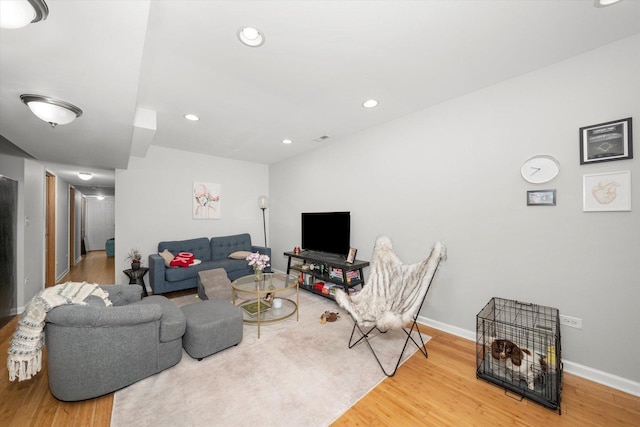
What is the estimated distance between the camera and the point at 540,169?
2184 millimetres

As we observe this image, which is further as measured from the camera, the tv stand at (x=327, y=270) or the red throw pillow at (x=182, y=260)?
the red throw pillow at (x=182, y=260)

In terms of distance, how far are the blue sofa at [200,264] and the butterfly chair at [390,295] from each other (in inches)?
100

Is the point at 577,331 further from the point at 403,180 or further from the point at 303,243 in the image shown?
the point at 303,243

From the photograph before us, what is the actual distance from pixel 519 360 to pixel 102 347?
312cm

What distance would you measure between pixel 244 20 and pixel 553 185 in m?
2.79

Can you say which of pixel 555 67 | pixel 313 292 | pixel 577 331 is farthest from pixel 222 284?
pixel 555 67

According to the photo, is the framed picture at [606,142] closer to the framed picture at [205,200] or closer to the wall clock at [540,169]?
the wall clock at [540,169]

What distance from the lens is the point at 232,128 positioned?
356 centimetres

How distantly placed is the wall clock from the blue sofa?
4.14 m

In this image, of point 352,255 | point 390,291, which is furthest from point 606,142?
point 352,255

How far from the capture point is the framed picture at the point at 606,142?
71.7 inches

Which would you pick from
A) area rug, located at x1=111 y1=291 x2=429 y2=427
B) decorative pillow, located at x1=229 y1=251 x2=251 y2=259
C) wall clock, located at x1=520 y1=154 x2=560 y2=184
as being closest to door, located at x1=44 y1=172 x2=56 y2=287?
decorative pillow, located at x1=229 y1=251 x2=251 y2=259

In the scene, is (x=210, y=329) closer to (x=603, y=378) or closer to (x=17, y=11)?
(x=17, y=11)

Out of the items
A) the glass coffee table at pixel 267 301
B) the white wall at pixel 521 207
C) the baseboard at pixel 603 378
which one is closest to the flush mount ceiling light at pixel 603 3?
the white wall at pixel 521 207
